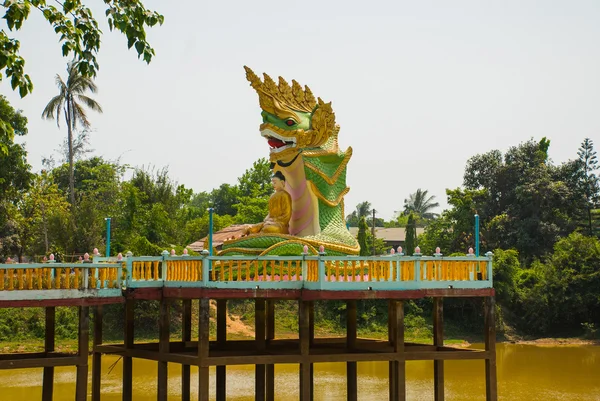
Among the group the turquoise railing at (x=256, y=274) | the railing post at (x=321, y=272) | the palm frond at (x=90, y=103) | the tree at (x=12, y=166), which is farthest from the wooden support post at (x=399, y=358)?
the palm frond at (x=90, y=103)

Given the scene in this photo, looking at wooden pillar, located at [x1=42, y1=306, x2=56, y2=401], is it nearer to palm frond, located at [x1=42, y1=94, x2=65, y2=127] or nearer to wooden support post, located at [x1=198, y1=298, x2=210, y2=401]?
wooden support post, located at [x1=198, y1=298, x2=210, y2=401]

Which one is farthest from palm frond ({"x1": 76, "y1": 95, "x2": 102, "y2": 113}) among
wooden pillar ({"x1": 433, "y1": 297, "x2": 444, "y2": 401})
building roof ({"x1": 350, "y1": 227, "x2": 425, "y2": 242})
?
wooden pillar ({"x1": 433, "y1": 297, "x2": 444, "y2": 401})

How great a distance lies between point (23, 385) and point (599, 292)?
94.4 ft

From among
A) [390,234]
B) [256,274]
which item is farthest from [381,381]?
[390,234]

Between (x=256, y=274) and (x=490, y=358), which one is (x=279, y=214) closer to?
(x=256, y=274)

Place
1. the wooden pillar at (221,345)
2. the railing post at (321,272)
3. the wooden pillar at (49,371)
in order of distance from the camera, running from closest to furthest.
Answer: the railing post at (321,272), the wooden pillar at (49,371), the wooden pillar at (221,345)

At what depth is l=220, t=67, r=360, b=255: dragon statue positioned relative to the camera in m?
24.5

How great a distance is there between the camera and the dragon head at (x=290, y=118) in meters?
24.7

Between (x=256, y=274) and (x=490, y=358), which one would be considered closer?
(x=256, y=274)

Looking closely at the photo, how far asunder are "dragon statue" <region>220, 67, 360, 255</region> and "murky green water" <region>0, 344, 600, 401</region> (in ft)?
30.5

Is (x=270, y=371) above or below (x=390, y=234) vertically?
below

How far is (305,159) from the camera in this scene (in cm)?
2458

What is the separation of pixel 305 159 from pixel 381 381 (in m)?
14.5

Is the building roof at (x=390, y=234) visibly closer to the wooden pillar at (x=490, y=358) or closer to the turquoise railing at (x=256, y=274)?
the wooden pillar at (x=490, y=358)
